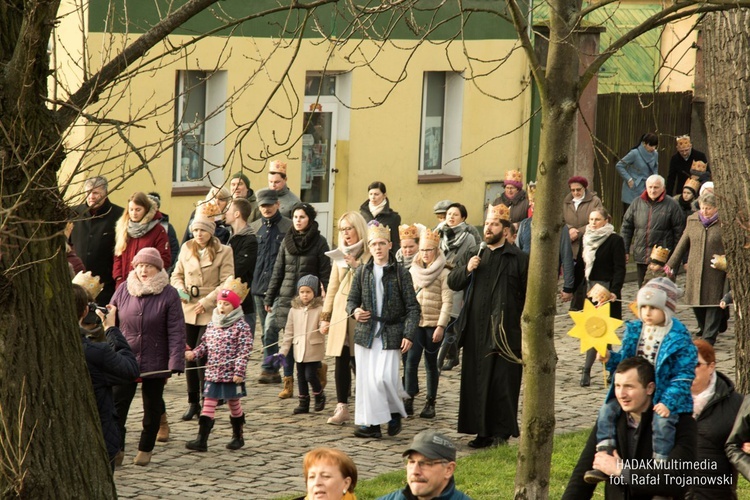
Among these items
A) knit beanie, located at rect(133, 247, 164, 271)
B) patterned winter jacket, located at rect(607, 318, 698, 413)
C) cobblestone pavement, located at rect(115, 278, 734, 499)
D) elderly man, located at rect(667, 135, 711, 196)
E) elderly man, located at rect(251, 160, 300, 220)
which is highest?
elderly man, located at rect(667, 135, 711, 196)

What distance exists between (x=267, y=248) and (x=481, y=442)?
3764 millimetres

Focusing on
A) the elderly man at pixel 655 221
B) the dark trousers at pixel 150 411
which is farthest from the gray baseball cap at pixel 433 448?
the elderly man at pixel 655 221

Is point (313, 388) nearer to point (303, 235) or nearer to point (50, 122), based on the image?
point (303, 235)

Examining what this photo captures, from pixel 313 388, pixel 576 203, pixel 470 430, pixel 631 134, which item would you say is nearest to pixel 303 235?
pixel 313 388

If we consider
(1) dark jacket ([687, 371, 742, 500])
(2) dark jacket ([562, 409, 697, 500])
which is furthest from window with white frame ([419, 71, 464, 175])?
(2) dark jacket ([562, 409, 697, 500])

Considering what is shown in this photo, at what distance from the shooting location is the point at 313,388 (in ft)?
40.6

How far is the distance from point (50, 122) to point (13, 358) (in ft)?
4.07

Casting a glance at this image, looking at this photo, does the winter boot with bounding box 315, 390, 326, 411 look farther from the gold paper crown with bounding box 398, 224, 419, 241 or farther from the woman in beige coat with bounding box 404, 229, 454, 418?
the gold paper crown with bounding box 398, 224, 419, 241

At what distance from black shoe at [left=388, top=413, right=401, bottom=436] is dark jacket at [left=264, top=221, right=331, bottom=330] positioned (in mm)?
1924

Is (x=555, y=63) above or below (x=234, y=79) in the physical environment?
below

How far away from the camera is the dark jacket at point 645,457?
22.2 ft

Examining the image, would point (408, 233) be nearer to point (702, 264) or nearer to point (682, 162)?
point (702, 264)

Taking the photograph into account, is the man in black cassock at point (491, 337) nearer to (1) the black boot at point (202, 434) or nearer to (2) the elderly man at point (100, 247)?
(1) the black boot at point (202, 434)

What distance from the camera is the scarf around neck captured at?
14.6 meters
